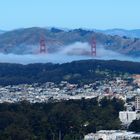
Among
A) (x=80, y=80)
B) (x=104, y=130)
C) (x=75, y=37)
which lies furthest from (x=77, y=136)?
(x=75, y=37)

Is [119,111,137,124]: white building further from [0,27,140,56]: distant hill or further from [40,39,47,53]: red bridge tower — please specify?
[0,27,140,56]: distant hill

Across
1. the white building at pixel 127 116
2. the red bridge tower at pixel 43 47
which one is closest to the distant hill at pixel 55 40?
the red bridge tower at pixel 43 47

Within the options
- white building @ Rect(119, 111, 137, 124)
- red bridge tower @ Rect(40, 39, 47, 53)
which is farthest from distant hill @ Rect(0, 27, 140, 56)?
white building @ Rect(119, 111, 137, 124)

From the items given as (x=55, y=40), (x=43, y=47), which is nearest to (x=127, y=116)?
(x=43, y=47)

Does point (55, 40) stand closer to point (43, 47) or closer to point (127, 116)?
point (43, 47)

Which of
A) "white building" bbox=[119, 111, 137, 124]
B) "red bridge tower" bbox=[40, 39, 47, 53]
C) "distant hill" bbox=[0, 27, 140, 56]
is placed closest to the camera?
"white building" bbox=[119, 111, 137, 124]

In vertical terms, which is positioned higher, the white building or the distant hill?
the distant hill

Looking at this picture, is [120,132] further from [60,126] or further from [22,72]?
[22,72]
